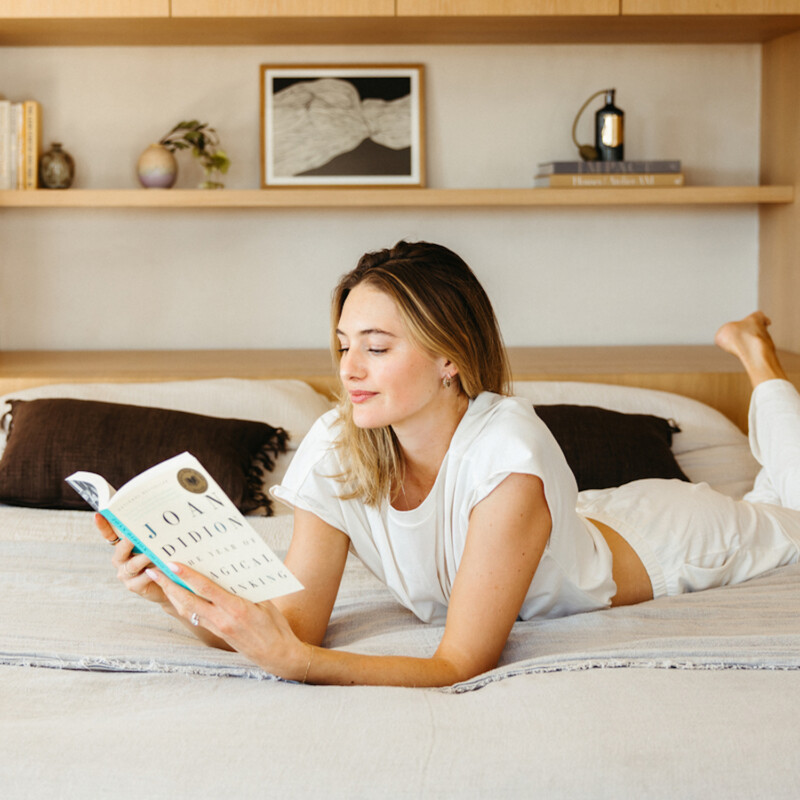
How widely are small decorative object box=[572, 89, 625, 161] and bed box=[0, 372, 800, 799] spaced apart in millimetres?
1557

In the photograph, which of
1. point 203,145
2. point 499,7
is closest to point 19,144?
point 203,145

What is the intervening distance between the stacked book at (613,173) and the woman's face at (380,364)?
5.23ft

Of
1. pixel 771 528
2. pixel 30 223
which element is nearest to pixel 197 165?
pixel 30 223

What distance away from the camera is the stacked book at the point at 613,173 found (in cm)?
276

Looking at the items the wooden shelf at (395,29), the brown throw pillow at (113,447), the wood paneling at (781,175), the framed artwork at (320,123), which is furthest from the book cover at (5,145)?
the wood paneling at (781,175)

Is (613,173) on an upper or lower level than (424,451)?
upper

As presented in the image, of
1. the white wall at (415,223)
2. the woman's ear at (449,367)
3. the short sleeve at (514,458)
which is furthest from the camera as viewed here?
the white wall at (415,223)

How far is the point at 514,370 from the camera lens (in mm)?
2648

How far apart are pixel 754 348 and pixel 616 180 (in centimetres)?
85

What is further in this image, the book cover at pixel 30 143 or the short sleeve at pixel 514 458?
the book cover at pixel 30 143

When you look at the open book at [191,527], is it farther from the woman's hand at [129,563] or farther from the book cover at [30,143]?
the book cover at [30,143]

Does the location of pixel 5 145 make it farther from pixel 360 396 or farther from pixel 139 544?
pixel 139 544

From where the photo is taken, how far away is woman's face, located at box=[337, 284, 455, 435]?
130 centimetres

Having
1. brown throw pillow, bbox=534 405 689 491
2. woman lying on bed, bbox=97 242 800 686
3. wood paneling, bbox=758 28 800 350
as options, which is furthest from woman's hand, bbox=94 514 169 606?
wood paneling, bbox=758 28 800 350
